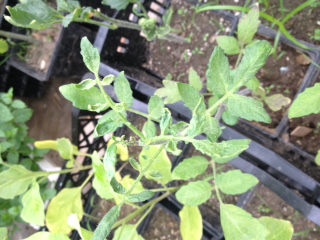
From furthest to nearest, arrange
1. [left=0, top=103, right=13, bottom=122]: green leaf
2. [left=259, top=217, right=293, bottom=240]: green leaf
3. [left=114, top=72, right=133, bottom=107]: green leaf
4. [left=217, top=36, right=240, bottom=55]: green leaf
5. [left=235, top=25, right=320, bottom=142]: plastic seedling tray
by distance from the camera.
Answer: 1. [left=0, top=103, right=13, bottom=122]: green leaf
2. [left=235, top=25, right=320, bottom=142]: plastic seedling tray
3. [left=217, top=36, right=240, bottom=55]: green leaf
4. [left=259, top=217, right=293, bottom=240]: green leaf
5. [left=114, top=72, right=133, bottom=107]: green leaf

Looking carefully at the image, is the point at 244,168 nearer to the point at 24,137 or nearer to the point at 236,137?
the point at 236,137

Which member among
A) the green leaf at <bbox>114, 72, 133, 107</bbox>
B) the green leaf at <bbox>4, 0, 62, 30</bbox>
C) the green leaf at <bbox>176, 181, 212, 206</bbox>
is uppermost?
the green leaf at <bbox>4, 0, 62, 30</bbox>

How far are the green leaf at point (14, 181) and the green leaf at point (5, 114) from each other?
33 cm

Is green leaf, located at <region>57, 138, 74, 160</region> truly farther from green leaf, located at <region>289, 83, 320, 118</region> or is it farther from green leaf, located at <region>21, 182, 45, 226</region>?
green leaf, located at <region>289, 83, 320, 118</region>

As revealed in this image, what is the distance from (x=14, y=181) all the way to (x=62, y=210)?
13 cm

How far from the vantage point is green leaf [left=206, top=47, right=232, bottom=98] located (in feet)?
1.57

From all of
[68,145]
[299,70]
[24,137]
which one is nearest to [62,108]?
[24,137]

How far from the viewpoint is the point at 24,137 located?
4.08ft

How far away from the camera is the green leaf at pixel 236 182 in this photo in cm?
66

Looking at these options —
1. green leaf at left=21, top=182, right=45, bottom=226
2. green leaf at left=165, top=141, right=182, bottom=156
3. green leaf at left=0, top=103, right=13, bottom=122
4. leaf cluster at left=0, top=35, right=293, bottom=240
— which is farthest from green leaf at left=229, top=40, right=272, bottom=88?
green leaf at left=0, top=103, right=13, bottom=122

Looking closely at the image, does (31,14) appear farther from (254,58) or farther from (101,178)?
(254,58)

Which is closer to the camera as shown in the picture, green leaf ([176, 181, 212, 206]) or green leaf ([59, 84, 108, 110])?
green leaf ([59, 84, 108, 110])

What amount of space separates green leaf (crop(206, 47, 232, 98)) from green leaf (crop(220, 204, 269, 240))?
202 mm

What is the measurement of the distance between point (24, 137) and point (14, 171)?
18.2 inches
